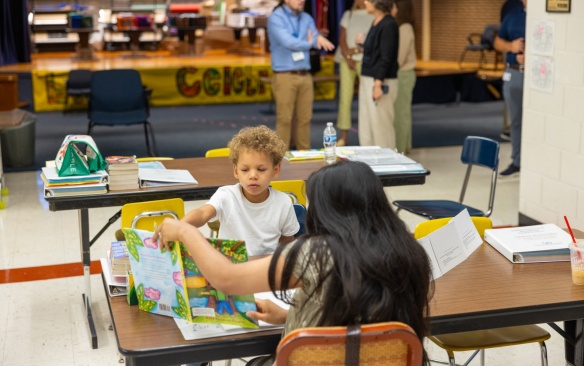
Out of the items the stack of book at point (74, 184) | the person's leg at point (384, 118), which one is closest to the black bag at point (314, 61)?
the person's leg at point (384, 118)

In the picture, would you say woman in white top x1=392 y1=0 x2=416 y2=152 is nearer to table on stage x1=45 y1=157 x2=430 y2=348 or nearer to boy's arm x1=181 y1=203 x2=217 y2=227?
table on stage x1=45 y1=157 x2=430 y2=348

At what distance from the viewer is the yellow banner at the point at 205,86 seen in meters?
11.6

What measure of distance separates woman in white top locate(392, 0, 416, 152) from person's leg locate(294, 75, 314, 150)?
35.4 inches

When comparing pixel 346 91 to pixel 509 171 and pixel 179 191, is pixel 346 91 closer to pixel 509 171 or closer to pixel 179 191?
pixel 509 171

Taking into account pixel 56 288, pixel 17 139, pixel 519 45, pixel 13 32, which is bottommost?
pixel 56 288

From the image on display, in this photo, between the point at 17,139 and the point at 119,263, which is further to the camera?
the point at 17,139

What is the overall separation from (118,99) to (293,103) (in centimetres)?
189

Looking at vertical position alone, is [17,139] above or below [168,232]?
below

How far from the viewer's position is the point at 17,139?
306 inches

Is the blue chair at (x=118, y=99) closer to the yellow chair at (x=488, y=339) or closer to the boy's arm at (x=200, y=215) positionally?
the boy's arm at (x=200, y=215)

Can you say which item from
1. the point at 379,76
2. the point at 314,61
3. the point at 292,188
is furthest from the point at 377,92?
the point at 314,61

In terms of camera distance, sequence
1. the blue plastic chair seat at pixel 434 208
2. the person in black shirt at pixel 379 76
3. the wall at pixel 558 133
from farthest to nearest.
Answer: the person in black shirt at pixel 379 76 → the wall at pixel 558 133 → the blue plastic chair seat at pixel 434 208

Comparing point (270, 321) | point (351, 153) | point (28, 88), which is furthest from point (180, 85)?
point (270, 321)

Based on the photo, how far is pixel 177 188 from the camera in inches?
164
